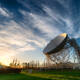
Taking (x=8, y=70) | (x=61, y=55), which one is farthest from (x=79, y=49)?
(x=8, y=70)

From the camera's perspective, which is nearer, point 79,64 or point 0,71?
point 0,71

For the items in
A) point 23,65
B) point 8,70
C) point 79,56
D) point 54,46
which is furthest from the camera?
point 23,65

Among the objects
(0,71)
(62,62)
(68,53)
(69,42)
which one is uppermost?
(69,42)

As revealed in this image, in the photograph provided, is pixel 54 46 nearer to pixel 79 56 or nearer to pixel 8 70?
pixel 79 56

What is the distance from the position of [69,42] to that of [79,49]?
4718mm

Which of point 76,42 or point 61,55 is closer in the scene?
point 61,55

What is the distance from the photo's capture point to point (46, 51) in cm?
2672

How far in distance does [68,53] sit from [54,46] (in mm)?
4802

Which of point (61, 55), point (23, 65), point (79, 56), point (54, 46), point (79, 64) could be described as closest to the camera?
point (54, 46)

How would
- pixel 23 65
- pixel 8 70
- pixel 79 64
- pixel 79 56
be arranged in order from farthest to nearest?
pixel 23 65
pixel 79 64
pixel 79 56
pixel 8 70

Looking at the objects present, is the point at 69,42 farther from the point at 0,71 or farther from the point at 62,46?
the point at 0,71

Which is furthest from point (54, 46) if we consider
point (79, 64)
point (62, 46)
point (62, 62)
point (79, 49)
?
point (79, 64)

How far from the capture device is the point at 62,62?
2841 cm

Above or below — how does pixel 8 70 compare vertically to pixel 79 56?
below
